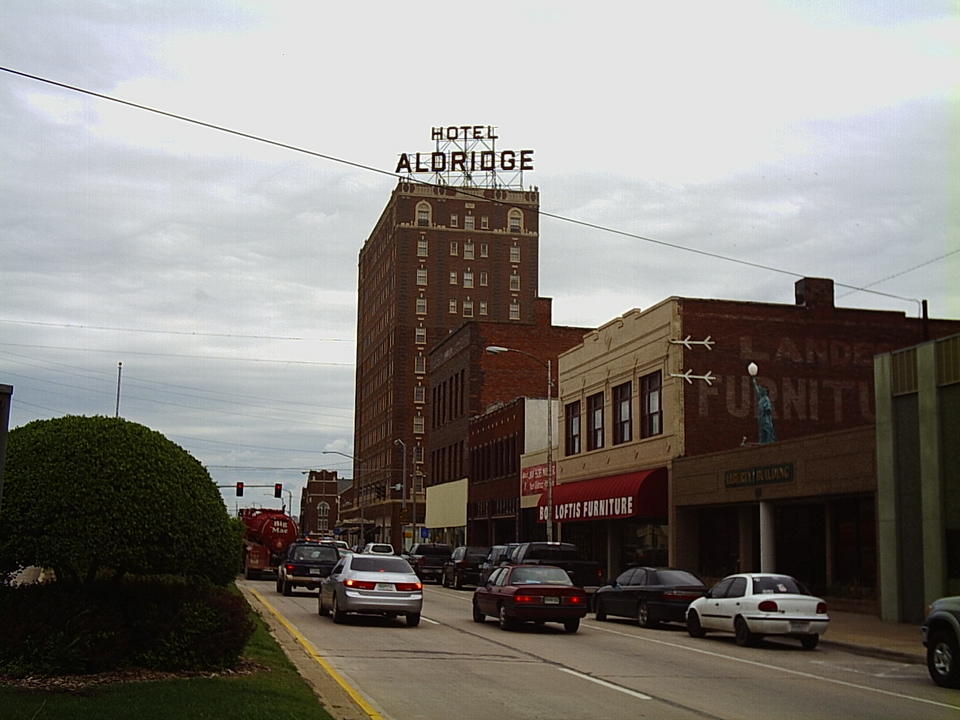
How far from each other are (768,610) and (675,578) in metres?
4.66

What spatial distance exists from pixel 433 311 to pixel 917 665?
10769cm

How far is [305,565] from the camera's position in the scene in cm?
3631

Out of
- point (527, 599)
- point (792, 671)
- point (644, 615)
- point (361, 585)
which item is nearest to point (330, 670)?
point (792, 671)

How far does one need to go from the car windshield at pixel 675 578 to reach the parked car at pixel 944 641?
32.8ft

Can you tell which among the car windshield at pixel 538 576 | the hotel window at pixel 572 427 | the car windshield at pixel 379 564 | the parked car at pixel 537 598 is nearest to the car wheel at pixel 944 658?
the parked car at pixel 537 598

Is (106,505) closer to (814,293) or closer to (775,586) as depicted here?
(775,586)

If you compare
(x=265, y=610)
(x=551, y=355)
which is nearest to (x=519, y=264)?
(x=551, y=355)

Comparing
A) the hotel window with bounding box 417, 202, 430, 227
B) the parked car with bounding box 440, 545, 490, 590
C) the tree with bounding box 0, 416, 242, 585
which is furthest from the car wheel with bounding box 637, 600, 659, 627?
the hotel window with bounding box 417, 202, 430, 227

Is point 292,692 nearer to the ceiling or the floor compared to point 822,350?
nearer to the floor

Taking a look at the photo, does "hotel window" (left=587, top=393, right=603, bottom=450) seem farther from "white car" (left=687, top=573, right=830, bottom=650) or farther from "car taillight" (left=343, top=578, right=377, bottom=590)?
"white car" (left=687, top=573, right=830, bottom=650)

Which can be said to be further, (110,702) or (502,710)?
Answer: (502,710)

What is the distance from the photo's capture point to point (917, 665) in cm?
1930

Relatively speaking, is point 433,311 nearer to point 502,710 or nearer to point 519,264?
point 519,264

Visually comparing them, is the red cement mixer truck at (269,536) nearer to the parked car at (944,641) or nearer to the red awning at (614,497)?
the red awning at (614,497)
